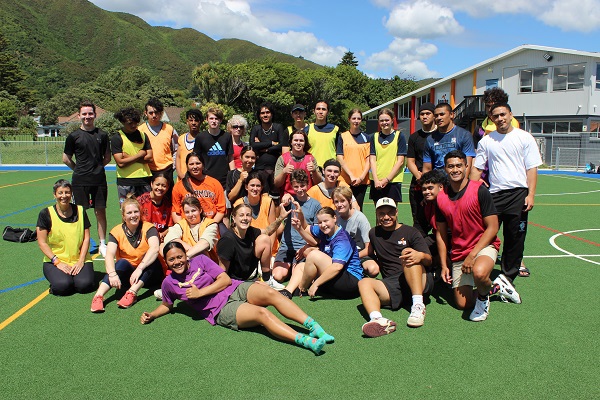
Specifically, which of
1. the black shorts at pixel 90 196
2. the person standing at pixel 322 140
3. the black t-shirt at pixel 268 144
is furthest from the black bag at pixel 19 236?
the person standing at pixel 322 140

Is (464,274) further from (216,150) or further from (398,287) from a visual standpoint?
(216,150)

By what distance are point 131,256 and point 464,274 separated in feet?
11.1

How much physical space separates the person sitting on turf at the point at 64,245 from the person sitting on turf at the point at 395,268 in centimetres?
304

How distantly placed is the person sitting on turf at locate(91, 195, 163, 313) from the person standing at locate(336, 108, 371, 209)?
8.95ft

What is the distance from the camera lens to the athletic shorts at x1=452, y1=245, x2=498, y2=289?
4493 millimetres

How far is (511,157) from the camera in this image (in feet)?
16.4

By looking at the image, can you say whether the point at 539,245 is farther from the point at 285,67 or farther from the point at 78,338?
the point at 285,67

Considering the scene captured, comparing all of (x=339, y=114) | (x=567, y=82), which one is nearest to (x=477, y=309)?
(x=567, y=82)

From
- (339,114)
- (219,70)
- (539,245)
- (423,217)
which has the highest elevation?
(219,70)

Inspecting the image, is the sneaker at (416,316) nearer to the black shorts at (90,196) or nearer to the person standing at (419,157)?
the person standing at (419,157)

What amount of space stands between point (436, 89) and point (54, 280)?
3750 cm

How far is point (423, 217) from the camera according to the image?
5.62m

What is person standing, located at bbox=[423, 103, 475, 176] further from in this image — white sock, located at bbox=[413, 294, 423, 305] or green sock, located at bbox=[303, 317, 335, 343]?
green sock, located at bbox=[303, 317, 335, 343]

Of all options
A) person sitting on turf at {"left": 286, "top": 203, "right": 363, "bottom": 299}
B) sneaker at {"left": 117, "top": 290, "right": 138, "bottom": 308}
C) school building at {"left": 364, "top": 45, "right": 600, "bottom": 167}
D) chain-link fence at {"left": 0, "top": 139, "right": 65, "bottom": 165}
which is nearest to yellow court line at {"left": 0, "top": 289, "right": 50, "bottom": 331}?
sneaker at {"left": 117, "top": 290, "right": 138, "bottom": 308}
